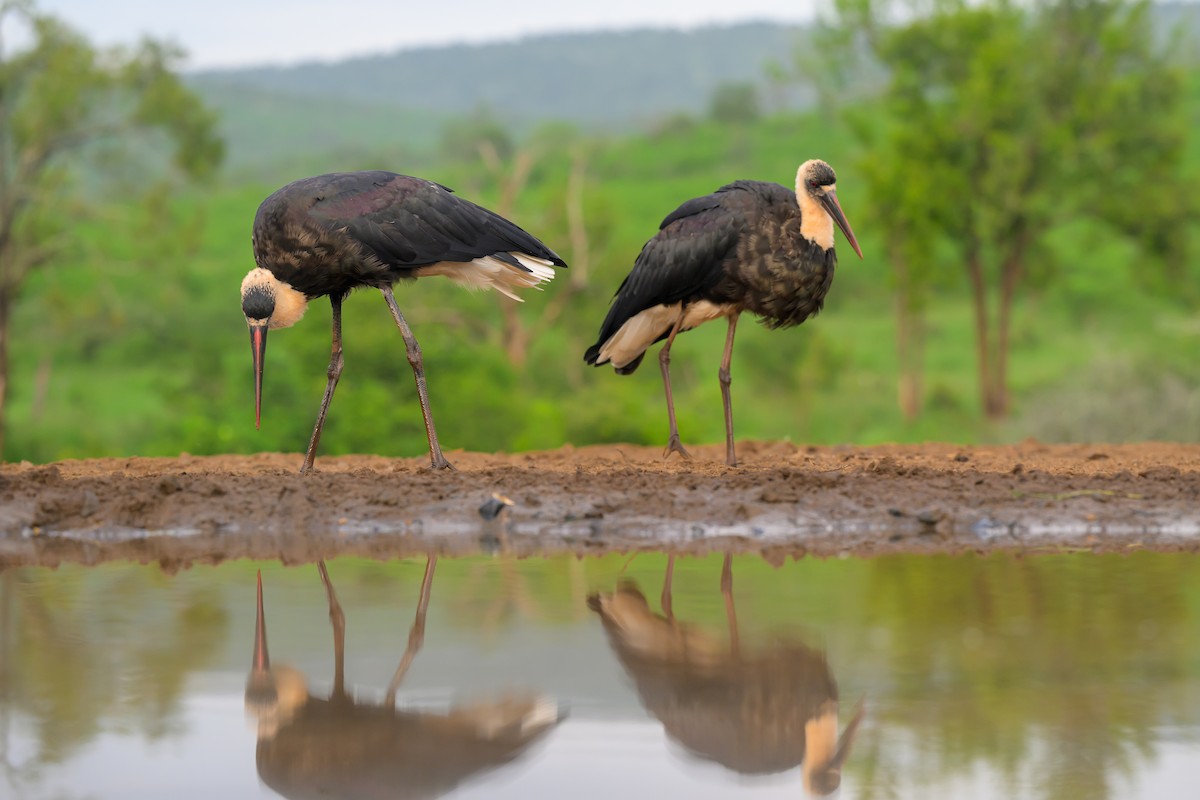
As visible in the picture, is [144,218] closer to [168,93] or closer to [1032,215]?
[168,93]

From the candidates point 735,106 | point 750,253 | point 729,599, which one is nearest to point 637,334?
point 750,253

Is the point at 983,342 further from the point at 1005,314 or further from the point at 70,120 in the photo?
the point at 70,120

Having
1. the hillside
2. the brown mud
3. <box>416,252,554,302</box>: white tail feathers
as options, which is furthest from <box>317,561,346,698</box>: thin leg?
the hillside

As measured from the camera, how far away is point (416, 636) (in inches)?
257

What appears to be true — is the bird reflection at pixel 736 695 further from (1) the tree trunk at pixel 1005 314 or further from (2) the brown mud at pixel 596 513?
(1) the tree trunk at pixel 1005 314

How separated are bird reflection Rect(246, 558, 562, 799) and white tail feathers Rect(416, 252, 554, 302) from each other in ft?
16.6

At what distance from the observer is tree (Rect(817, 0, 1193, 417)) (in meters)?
35.1

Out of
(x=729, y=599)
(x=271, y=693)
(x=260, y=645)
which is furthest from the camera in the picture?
(x=729, y=599)

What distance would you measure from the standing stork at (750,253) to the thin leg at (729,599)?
121 inches

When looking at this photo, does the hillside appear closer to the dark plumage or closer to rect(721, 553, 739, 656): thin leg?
the dark plumage

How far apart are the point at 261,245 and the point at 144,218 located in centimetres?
Result: 2598

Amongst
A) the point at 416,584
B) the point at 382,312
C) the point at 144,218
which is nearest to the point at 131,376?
the point at 144,218

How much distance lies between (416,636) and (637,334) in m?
5.81

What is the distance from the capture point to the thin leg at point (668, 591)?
6.90m
